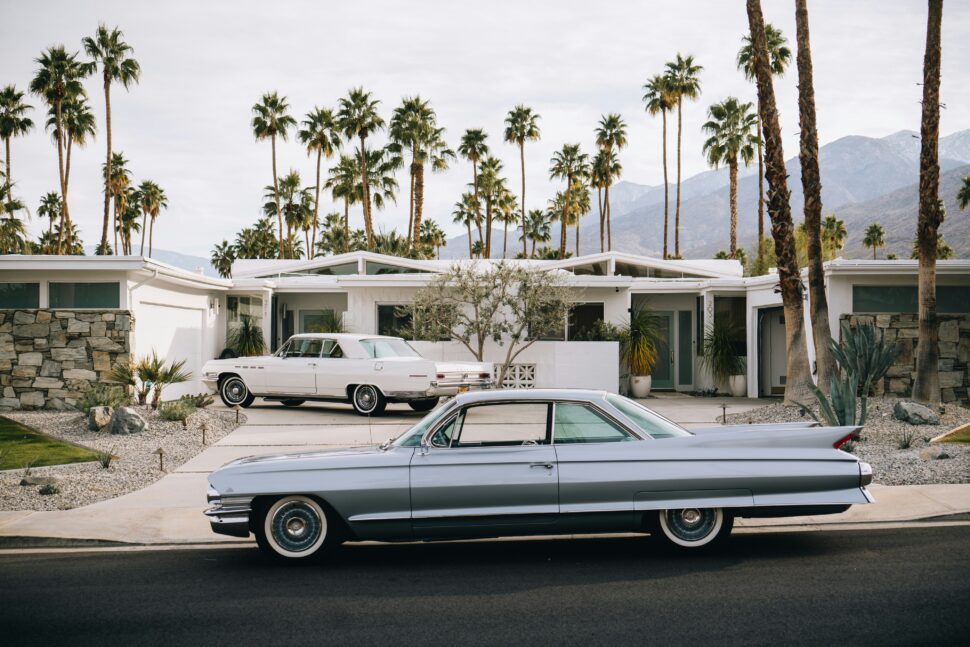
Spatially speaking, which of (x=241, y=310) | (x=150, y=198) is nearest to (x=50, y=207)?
(x=150, y=198)

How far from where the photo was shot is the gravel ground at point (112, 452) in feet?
32.4

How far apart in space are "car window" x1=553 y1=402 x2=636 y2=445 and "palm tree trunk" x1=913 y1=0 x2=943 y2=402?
10969 mm

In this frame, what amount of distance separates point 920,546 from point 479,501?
3.63 metres

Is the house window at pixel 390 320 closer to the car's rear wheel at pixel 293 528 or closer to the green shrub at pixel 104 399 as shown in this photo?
the green shrub at pixel 104 399

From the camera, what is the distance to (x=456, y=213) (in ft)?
203

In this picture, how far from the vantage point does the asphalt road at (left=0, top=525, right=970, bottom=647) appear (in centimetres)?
525

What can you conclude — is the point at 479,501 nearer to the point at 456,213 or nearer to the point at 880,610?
the point at 880,610

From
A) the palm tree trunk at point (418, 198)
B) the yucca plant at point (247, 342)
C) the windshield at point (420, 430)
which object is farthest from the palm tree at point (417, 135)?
the windshield at point (420, 430)

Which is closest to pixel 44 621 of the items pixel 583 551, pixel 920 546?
pixel 583 551

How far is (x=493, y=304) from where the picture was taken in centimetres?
2142

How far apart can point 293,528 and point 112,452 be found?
6594 millimetres

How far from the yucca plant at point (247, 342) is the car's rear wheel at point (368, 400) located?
7532 millimetres

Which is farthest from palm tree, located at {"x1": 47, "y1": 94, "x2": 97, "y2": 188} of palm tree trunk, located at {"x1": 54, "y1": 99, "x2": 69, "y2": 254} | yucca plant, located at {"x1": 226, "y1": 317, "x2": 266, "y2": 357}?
yucca plant, located at {"x1": 226, "y1": 317, "x2": 266, "y2": 357}

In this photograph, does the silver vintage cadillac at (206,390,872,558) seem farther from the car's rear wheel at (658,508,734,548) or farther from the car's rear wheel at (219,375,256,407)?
the car's rear wheel at (219,375,256,407)
